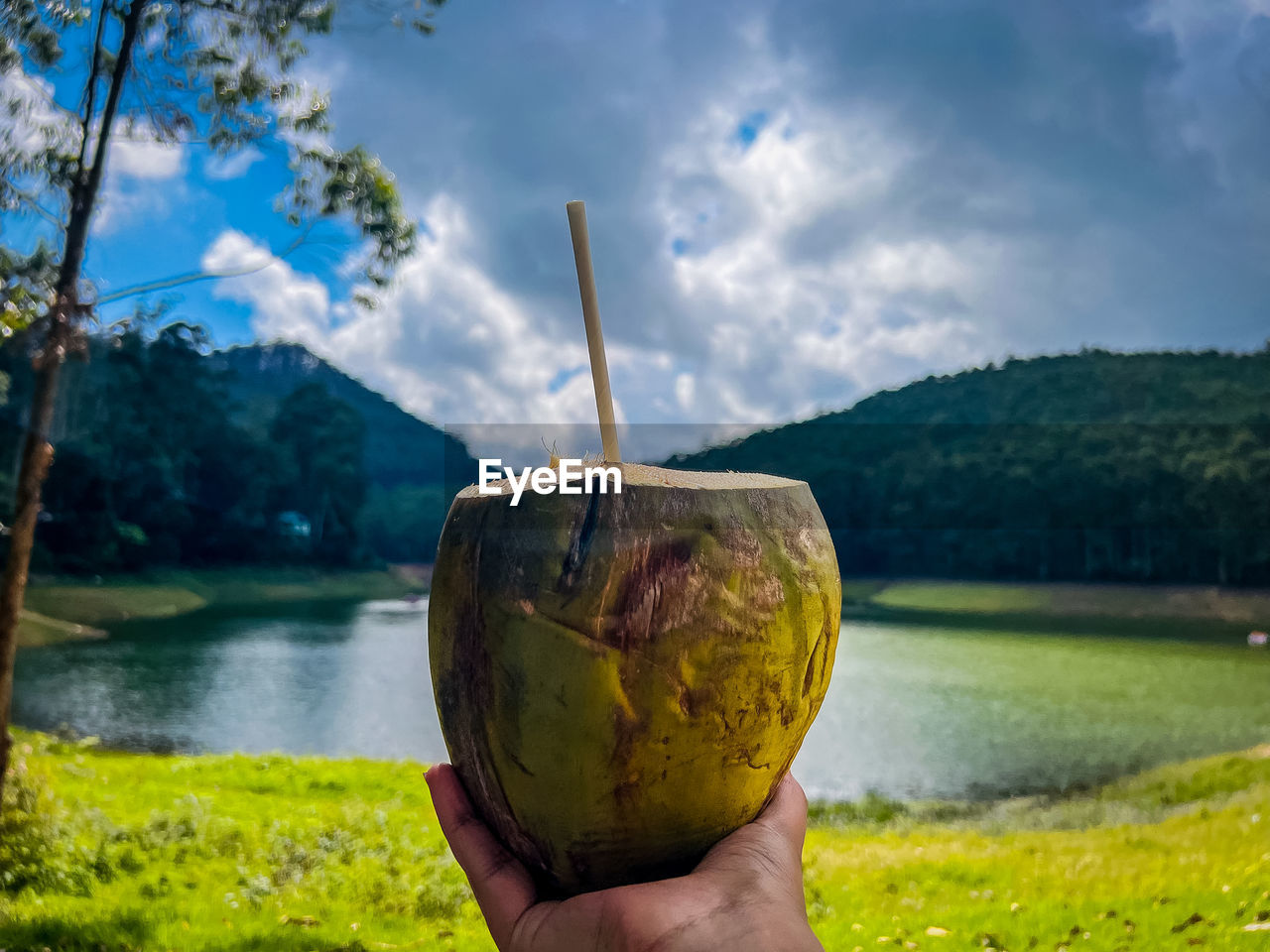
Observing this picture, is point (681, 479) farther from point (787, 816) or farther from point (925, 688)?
point (925, 688)

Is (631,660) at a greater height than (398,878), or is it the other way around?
(631,660)

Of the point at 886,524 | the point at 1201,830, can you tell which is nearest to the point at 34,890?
the point at 1201,830

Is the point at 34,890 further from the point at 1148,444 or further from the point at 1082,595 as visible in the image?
the point at 1148,444

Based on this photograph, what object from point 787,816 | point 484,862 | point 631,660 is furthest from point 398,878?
point 631,660

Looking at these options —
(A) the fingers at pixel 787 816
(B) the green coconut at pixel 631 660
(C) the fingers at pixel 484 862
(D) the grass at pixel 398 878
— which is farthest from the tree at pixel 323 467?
(B) the green coconut at pixel 631 660

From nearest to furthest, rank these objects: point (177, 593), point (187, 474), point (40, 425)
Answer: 1. point (40, 425)
2. point (177, 593)
3. point (187, 474)

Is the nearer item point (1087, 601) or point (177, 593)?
point (177, 593)
